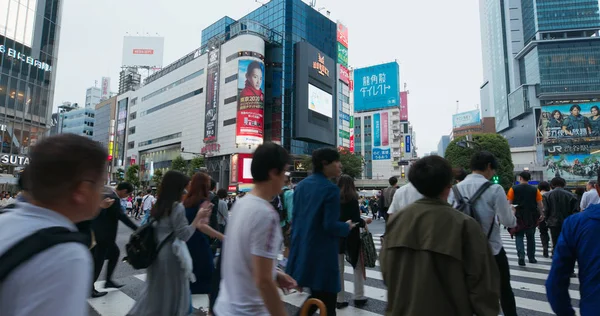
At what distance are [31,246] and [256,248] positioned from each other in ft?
3.47

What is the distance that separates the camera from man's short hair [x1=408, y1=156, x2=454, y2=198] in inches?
84.0

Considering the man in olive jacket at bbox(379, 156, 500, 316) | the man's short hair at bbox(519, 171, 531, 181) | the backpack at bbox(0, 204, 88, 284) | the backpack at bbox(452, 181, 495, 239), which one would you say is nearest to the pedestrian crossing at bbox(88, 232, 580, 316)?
the backpack at bbox(452, 181, 495, 239)

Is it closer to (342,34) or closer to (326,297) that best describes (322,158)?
(326,297)

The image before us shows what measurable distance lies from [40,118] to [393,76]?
219ft

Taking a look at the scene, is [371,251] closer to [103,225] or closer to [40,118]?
[103,225]

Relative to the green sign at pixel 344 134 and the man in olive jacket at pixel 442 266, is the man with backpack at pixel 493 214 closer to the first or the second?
the man in olive jacket at pixel 442 266

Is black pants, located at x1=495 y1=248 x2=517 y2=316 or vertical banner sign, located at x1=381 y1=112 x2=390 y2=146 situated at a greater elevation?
vertical banner sign, located at x1=381 y1=112 x2=390 y2=146

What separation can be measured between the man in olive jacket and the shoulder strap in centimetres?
171

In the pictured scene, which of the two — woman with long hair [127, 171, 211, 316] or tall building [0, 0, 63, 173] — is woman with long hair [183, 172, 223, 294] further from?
tall building [0, 0, 63, 173]

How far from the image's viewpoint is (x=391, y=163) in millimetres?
82000

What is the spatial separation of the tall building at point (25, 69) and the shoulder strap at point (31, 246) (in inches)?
1448

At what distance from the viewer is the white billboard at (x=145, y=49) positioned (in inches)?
3108

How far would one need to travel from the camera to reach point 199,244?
4207 millimetres

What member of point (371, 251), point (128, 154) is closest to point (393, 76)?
point (128, 154)
